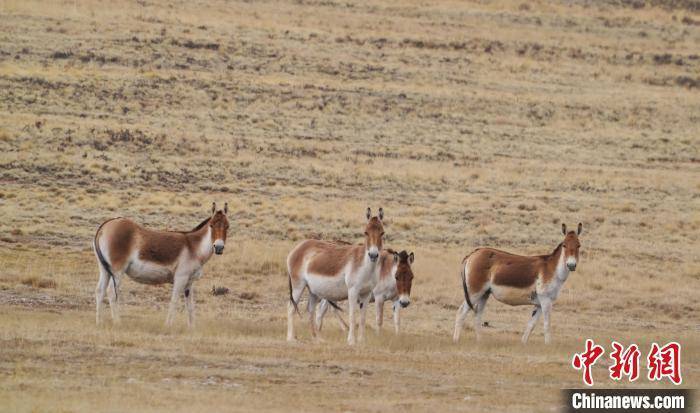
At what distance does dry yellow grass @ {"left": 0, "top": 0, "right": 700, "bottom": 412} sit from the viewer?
18.1 metres

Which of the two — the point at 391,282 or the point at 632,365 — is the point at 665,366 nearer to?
the point at 632,365

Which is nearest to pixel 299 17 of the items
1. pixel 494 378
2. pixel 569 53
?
pixel 569 53

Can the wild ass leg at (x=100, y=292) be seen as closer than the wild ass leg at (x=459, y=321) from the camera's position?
Yes

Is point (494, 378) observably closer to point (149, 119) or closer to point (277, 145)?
point (277, 145)

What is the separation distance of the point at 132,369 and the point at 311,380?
2377 millimetres

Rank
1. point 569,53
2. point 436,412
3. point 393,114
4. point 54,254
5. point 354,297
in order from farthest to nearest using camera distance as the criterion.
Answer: point 569,53 → point 393,114 → point 54,254 → point 354,297 → point 436,412

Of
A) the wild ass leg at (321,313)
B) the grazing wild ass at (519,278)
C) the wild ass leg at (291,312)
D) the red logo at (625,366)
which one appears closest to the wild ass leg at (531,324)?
the grazing wild ass at (519,278)

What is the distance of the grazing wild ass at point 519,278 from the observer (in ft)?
74.8

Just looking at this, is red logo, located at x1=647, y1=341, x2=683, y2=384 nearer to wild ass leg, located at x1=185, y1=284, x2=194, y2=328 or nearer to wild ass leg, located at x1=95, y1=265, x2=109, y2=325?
wild ass leg, located at x1=185, y1=284, x2=194, y2=328

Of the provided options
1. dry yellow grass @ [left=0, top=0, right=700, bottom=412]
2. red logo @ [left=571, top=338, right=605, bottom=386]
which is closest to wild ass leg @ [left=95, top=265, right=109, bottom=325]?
dry yellow grass @ [left=0, top=0, right=700, bottom=412]

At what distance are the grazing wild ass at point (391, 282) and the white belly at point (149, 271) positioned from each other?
2786 millimetres

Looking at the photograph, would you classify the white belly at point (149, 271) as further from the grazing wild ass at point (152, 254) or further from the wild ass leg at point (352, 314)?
the wild ass leg at point (352, 314)

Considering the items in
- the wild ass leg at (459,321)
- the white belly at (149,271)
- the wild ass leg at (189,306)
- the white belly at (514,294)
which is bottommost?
the wild ass leg at (459,321)

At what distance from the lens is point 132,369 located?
17.2 metres
